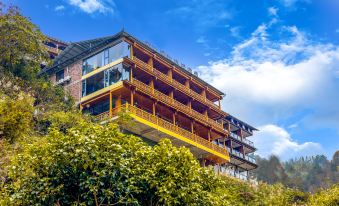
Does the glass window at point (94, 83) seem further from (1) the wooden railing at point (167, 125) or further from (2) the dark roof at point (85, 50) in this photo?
(1) the wooden railing at point (167, 125)

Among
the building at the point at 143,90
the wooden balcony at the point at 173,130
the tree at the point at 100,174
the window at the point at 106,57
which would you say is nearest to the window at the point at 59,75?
the building at the point at 143,90

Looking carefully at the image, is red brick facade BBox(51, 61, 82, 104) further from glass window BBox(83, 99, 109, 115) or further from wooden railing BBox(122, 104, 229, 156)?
wooden railing BBox(122, 104, 229, 156)

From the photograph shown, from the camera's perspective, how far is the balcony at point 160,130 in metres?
40.2

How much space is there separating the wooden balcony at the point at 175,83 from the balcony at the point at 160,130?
488cm

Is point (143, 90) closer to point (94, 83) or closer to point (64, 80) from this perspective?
point (94, 83)

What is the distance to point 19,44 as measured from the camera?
3981cm

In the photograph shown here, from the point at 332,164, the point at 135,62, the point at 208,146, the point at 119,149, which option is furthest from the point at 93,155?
the point at 332,164

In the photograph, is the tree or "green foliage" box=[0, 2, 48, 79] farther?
"green foliage" box=[0, 2, 48, 79]

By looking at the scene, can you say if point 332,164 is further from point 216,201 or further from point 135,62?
point 216,201

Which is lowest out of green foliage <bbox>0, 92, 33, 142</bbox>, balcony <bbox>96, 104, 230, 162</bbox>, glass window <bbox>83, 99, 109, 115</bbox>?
green foliage <bbox>0, 92, 33, 142</bbox>

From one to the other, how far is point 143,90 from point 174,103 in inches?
210

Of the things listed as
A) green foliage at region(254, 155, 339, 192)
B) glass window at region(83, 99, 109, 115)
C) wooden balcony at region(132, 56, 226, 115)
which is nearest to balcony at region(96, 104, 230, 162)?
glass window at region(83, 99, 109, 115)

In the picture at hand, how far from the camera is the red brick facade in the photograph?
45.2m

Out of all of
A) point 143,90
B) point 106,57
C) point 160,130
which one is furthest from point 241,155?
point 106,57
